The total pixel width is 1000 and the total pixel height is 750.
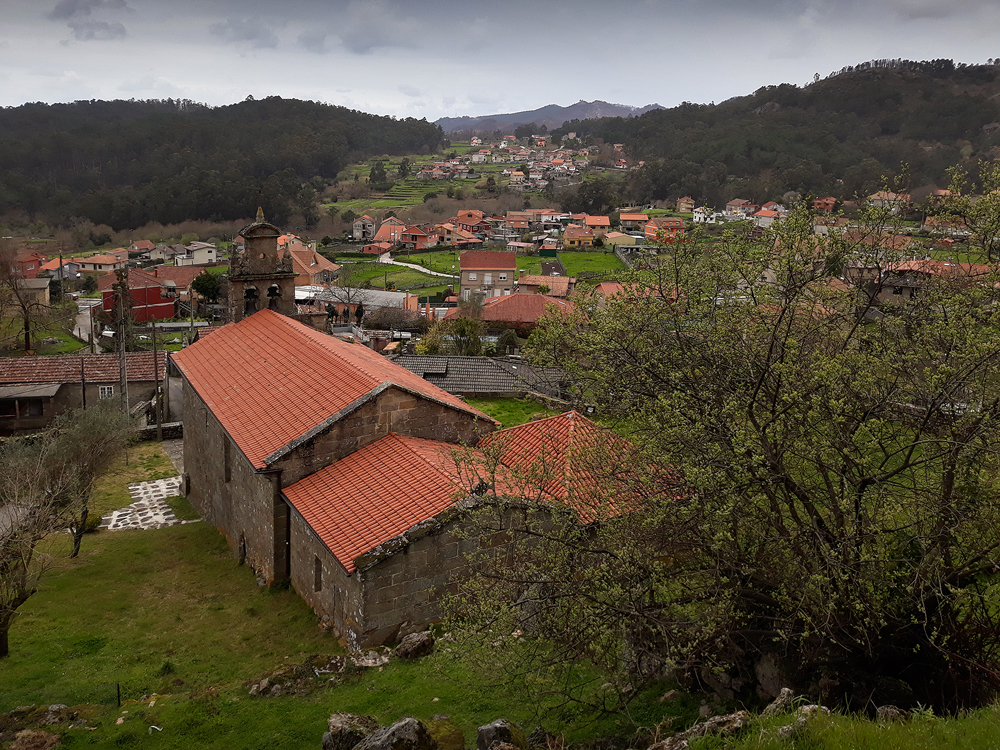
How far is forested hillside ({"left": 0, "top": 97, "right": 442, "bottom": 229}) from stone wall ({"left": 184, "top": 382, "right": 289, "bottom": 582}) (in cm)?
9278

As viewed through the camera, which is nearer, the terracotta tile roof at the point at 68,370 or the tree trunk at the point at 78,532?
the tree trunk at the point at 78,532

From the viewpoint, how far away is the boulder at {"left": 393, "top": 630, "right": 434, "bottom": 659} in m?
13.0

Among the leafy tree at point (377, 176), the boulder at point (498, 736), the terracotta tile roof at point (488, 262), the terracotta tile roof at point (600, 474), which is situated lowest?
the boulder at point (498, 736)

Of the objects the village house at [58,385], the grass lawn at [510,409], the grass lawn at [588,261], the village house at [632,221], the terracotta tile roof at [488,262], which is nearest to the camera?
the grass lawn at [510,409]

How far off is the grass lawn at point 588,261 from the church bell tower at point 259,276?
5738cm

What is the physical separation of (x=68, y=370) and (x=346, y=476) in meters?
27.2

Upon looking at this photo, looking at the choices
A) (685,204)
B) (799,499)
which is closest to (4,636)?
(799,499)

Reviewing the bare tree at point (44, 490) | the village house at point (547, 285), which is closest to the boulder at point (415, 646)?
the bare tree at point (44, 490)

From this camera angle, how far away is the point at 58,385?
112 ft

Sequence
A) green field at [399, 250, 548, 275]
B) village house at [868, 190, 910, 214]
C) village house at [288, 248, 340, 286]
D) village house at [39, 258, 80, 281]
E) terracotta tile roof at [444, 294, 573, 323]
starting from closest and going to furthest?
village house at [868, 190, 910, 214] < terracotta tile roof at [444, 294, 573, 323] < village house at [288, 248, 340, 286] < village house at [39, 258, 80, 281] < green field at [399, 250, 548, 275]

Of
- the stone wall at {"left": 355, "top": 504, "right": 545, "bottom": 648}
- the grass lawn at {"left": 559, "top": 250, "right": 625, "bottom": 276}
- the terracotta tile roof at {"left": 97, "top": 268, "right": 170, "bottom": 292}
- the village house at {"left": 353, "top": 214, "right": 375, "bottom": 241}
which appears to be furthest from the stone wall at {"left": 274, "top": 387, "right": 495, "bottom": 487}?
the village house at {"left": 353, "top": 214, "right": 375, "bottom": 241}

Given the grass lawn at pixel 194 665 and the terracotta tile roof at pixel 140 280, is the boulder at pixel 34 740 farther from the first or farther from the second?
the terracotta tile roof at pixel 140 280

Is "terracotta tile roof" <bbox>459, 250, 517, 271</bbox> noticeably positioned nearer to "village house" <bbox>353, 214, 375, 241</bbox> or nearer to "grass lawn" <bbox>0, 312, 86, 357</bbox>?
→ "grass lawn" <bbox>0, 312, 86, 357</bbox>

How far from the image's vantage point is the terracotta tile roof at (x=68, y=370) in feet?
113
